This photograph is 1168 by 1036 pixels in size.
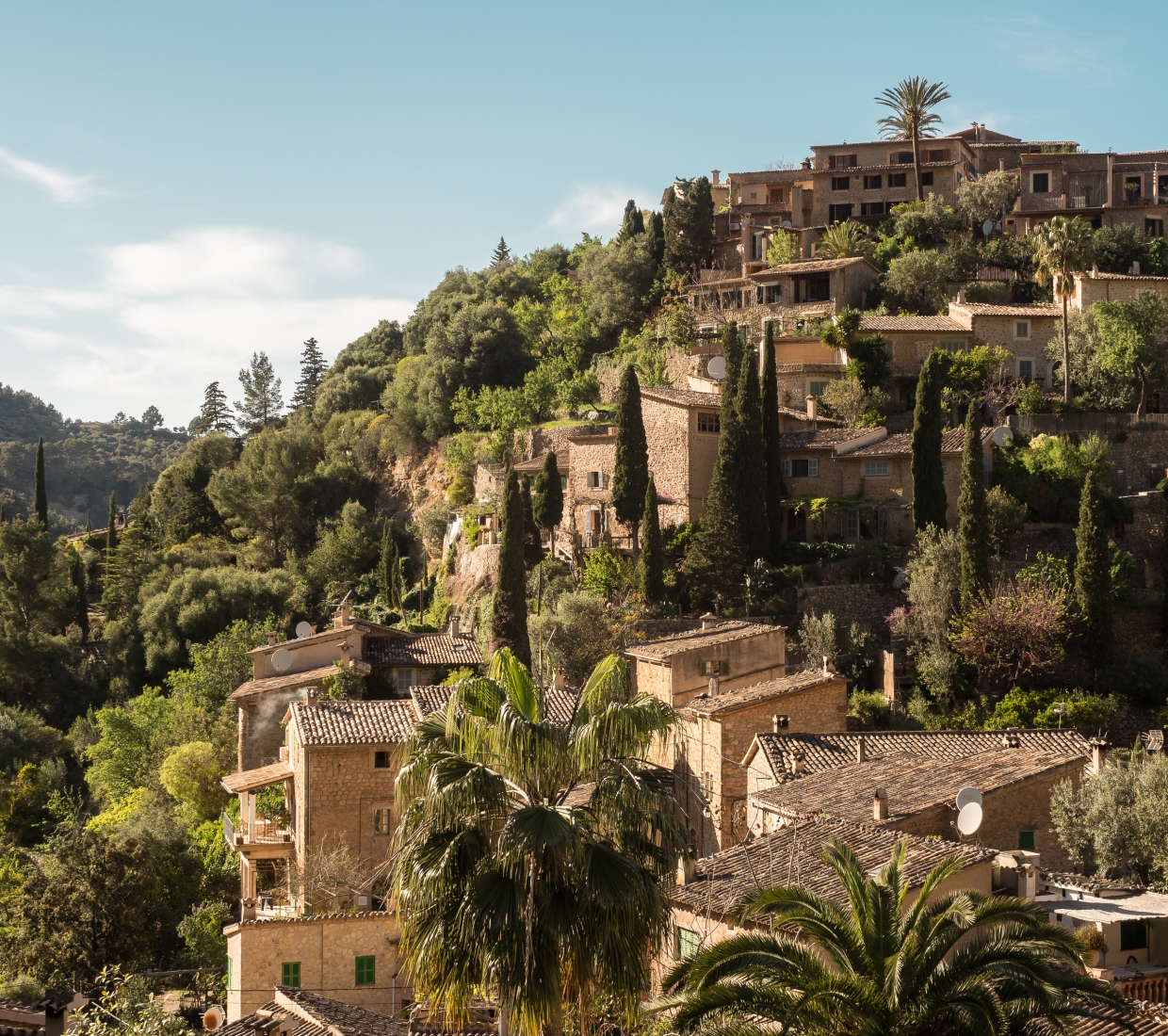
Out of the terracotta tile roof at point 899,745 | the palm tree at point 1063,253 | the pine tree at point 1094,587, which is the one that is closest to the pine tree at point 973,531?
the pine tree at point 1094,587

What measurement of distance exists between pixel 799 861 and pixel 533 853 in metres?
9.13

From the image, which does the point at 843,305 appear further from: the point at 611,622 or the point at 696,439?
the point at 611,622

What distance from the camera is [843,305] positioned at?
6141 cm

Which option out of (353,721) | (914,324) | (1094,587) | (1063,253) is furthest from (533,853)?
(1063,253)

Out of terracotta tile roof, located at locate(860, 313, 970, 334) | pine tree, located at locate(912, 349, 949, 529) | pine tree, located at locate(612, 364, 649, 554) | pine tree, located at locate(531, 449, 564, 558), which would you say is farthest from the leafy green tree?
pine tree, located at locate(531, 449, 564, 558)

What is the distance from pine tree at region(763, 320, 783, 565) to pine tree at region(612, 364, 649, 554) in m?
4.23

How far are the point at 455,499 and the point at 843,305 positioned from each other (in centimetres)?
1925

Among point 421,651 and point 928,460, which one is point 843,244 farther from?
point 421,651

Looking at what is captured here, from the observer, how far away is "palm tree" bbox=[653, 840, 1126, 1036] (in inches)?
531

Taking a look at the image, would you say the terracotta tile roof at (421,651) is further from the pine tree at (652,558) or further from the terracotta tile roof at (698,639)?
the pine tree at (652,558)

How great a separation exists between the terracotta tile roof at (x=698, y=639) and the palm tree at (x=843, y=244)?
29435mm

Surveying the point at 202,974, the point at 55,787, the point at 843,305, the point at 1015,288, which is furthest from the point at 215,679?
the point at 1015,288

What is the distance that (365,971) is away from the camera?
25797 millimetres

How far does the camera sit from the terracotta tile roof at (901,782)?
25.6 m
